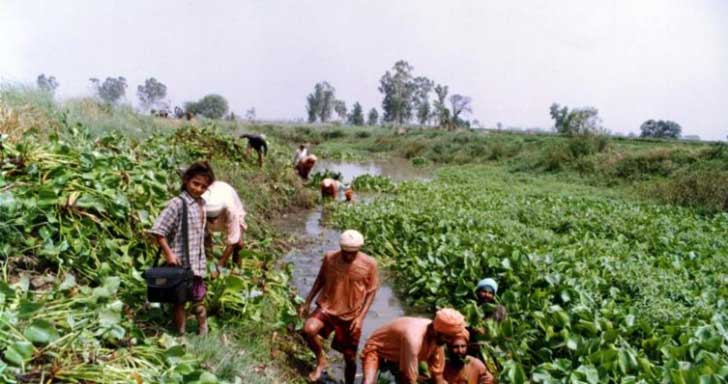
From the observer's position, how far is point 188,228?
11.4 feet

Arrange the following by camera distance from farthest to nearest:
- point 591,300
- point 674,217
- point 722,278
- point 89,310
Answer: point 674,217, point 722,278, point 591,300, point 89,310

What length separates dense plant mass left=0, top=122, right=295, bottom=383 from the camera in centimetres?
249

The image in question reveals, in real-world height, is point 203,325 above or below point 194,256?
below

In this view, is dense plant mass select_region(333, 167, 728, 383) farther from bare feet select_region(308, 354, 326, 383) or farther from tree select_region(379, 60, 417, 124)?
tree select_region(379, 60, 417, 124)

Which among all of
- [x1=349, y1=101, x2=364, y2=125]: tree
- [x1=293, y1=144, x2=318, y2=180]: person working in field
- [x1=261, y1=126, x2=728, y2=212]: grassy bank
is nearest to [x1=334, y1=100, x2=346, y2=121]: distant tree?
[x1=349, y1=101, x2=364, y2=125]: tree

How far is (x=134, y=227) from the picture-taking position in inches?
171

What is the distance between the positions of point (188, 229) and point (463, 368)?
2.14 metres

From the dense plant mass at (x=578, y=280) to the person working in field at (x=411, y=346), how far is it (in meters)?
0.51

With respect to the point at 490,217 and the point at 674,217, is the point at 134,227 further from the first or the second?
the point at 674,217

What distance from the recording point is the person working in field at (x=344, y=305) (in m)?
4.09

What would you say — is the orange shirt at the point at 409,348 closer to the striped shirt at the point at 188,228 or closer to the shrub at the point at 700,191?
the striped shirt at the point at 188,228

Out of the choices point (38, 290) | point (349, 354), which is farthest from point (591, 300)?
point (38, 290)

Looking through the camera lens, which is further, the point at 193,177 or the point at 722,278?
the point at 722,278

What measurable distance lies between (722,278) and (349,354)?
3.89 metres
